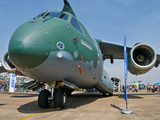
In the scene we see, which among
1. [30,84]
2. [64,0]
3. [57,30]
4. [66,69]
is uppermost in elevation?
[64,0]

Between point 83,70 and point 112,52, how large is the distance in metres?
6.53

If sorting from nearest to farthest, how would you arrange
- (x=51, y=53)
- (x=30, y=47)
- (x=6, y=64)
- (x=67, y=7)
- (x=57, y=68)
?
(x=30, y=47)
(x=51, y=53)
(x=57, y=68)
(x=67, y=7)
(x=6, y=64)

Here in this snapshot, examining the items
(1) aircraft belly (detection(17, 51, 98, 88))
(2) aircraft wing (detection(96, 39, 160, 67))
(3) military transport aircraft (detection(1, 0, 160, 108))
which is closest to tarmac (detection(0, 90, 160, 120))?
(3) military transport aircraft (detection(1, 0, 160, 108))

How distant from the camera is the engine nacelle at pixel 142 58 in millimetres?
7942

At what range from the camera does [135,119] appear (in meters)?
3.54

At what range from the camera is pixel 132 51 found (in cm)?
802

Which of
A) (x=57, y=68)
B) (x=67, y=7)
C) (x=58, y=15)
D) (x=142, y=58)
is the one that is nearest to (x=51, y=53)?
(x=57, y=68)

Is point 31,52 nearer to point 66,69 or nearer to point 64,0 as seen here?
point 66,69

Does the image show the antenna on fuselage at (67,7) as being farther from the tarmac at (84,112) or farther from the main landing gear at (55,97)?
the tarmac at (84,112)

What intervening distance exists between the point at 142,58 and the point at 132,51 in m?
1.31

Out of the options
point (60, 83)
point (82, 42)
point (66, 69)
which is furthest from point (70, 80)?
point (82, 42)

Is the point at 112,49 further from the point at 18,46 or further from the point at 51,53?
the point at 18,46

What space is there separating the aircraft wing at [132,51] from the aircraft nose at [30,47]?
5.53m

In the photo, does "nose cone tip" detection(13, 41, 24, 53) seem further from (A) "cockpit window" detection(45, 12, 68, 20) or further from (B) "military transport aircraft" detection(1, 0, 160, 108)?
(A) "cockpit window" detection(45, 12, 68, 20)
